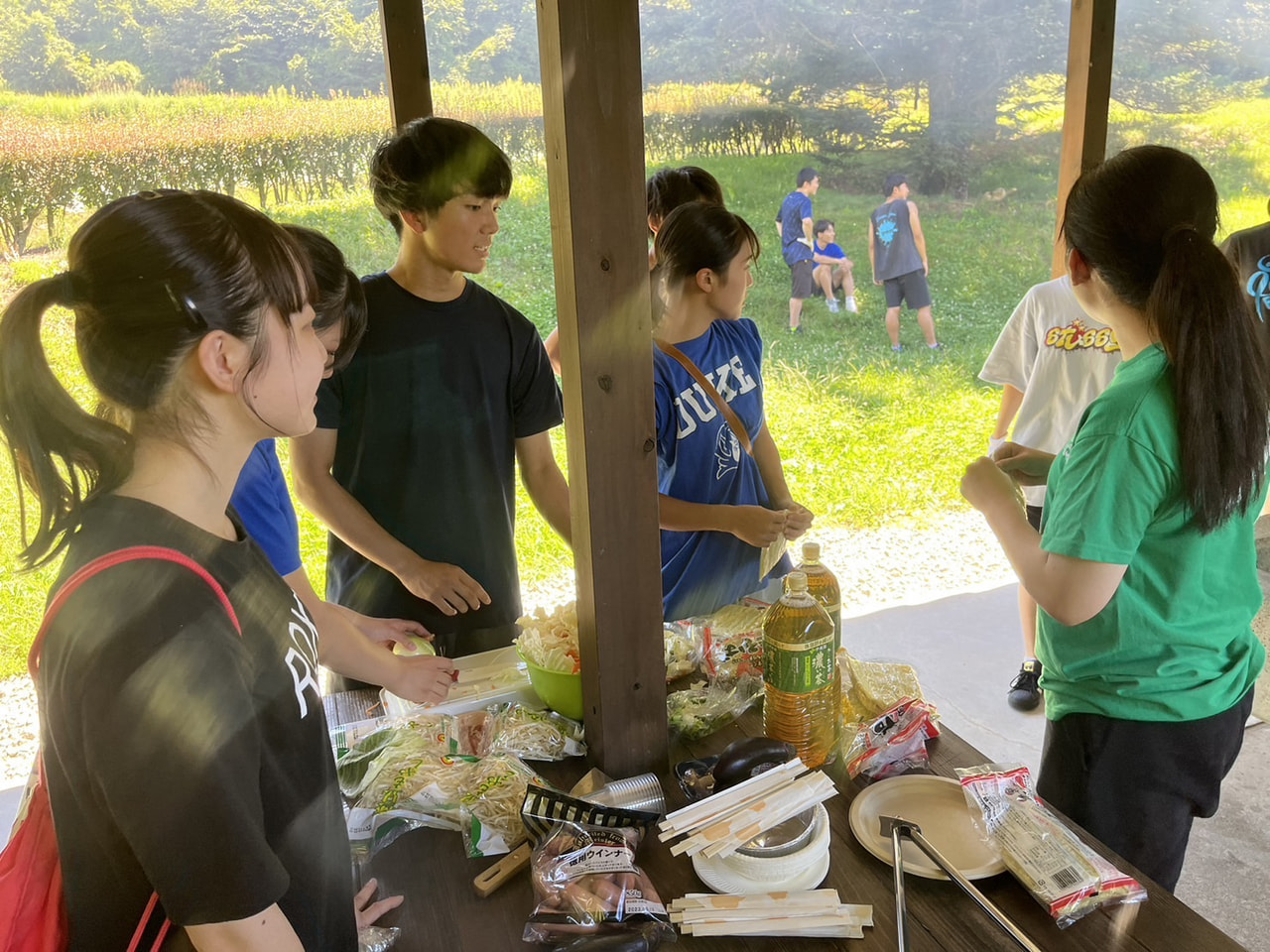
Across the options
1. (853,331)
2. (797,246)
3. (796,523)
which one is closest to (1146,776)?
(796,523)

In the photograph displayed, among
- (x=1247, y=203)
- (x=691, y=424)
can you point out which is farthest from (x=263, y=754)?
(x=1247, y=203)

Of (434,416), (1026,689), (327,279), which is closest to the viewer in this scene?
(327,279)

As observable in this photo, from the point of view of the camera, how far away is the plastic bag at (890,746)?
133cm

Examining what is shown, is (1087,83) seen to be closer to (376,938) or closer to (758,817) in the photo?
(758,817)

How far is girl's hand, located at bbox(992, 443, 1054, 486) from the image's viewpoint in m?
1.60

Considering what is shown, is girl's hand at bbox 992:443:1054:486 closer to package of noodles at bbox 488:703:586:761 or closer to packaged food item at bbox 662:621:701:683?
packaged food item at bbox 662:621:701:683

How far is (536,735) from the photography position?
4.65 ft

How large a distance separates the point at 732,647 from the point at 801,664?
1.00 feet

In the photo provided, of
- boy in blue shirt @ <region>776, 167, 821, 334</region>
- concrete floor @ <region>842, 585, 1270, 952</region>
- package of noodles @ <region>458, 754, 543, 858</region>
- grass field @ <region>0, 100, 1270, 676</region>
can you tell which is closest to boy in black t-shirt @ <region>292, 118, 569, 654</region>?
package of noodles @ <region>458, 754, 543, 858</region>

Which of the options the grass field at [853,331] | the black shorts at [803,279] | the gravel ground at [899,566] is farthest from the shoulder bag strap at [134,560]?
the black shorts at [803,279]

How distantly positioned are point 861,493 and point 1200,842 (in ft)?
14.1

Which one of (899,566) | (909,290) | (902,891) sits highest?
(902,891)

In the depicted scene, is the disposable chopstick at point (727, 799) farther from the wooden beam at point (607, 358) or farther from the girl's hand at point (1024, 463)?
the girl's hand at point (1024, 463)

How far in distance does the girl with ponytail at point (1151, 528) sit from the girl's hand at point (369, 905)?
969 millimetres
